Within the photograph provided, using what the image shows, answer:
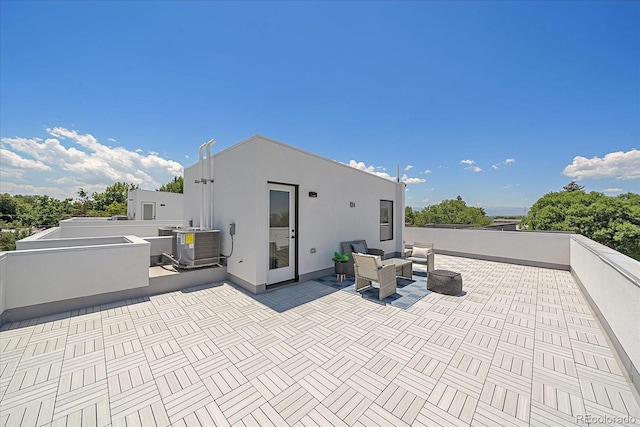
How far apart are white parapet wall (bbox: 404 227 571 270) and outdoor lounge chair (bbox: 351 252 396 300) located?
5.60 meters

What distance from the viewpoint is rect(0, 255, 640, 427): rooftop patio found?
178 cm

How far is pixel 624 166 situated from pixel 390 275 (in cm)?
3513

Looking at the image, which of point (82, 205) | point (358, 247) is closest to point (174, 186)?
point (82, 205)

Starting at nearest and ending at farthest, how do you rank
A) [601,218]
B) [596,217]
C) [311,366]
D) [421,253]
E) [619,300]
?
[311,366] → [619,300] → [421,253] → [601,218] → [596,217]

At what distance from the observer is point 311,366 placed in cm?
238

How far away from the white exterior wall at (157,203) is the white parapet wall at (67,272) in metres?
10.4

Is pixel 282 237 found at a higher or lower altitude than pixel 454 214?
lower

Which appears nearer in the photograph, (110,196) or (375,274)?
(375,274)

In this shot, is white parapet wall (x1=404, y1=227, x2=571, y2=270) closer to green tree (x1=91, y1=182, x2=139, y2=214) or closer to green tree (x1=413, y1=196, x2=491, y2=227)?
green tree (x1=413, y1=196, x2=491, y2=227)

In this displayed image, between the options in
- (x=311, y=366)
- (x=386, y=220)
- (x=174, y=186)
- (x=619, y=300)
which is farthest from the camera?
(x=174, y=186)

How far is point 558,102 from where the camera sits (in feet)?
29.3

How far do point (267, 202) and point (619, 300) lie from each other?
5.30 m

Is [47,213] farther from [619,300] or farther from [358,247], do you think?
[619,300]

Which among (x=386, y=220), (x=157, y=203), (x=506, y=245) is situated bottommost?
(x=506, y=245)
